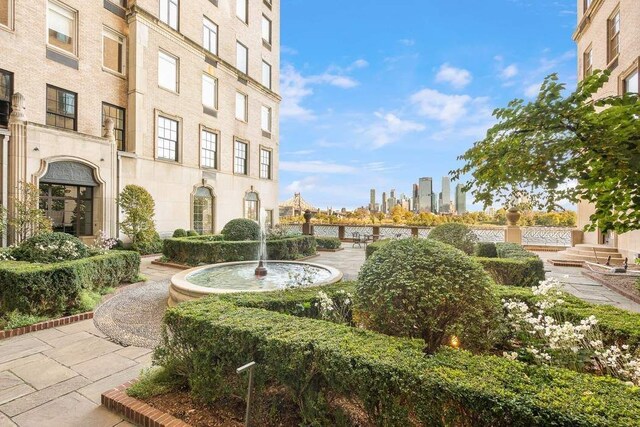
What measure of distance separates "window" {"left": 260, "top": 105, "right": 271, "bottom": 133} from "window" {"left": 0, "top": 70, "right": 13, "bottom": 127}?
1450 centimetres

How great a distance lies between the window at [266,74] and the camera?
2459 cm

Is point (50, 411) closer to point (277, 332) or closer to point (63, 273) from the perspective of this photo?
point (277, 332)

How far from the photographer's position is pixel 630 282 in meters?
8.74

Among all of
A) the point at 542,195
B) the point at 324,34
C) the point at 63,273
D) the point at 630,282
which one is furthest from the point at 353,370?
the point at 324,34

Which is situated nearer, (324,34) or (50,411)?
(50,411)

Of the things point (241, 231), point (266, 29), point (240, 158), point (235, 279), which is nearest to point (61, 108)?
point (241, 231)

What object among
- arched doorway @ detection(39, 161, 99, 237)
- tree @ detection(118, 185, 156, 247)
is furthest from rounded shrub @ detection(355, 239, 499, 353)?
arched doorway @ detection(39, 161, 99, 237)

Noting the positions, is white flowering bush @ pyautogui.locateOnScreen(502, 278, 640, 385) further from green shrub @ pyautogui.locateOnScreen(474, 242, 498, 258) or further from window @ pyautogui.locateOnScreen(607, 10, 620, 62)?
window @ pyautogui.locateOnScreen(607, 10, 620, 62)

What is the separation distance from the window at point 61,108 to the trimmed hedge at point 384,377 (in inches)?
579

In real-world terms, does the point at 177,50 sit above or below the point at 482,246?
above

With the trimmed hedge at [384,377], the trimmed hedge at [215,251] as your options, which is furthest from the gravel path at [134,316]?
the trimmed hedge at [215,251]

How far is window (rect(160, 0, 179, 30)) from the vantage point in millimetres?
16323

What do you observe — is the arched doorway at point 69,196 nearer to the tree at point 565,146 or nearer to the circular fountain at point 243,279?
the circular fountain at point 243,279

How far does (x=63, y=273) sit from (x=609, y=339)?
8.04 metres
